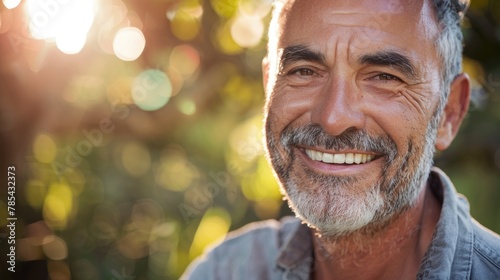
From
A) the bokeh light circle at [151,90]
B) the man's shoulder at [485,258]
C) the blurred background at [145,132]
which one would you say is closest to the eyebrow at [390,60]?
the man's shoulder at [485,258]

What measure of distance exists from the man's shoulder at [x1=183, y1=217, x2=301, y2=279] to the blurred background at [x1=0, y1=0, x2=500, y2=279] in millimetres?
429

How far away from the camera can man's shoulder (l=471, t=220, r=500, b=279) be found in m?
1.97

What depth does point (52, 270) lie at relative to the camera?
3.20m

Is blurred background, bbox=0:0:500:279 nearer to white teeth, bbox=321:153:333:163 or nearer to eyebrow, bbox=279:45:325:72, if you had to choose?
eyebrow, bbox=279:45:325:72

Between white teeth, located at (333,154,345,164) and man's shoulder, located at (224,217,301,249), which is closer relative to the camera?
white teeth, located at (333,154,345,164)

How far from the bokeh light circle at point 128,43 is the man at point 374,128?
2.89 feet

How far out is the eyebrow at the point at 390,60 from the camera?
76.0 inches

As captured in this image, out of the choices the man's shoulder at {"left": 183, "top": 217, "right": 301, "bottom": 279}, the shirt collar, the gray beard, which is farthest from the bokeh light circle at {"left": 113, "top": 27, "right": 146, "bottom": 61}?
the shirt collar

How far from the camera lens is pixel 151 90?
2.96 metres

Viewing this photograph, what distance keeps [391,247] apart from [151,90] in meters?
1.29

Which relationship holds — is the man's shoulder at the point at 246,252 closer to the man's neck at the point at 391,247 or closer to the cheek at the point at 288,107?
the man's neck at the point at 391,247

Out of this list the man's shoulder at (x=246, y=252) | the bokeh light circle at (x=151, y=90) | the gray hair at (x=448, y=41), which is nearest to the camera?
the gray hair at (x=448, y=41)

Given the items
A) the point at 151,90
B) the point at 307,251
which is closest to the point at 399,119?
the point at 307,251

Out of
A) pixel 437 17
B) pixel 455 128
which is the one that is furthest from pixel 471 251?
pixel 437 17
